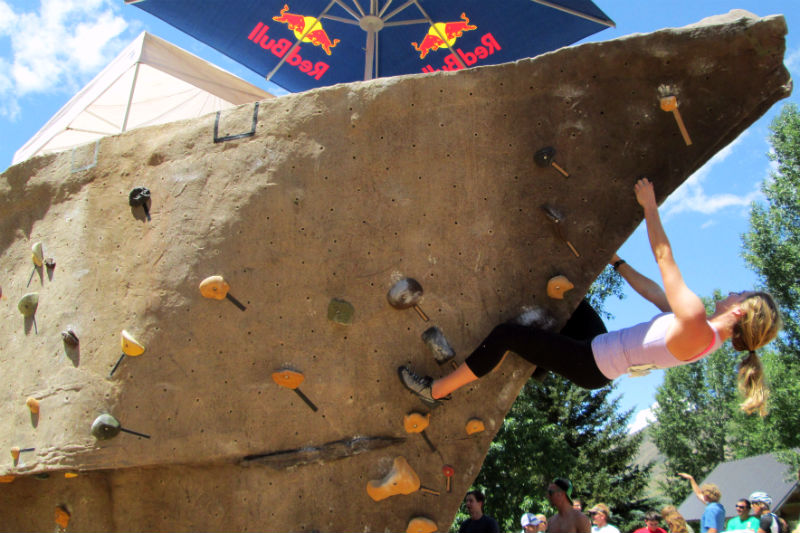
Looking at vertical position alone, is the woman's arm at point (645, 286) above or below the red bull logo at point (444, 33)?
below

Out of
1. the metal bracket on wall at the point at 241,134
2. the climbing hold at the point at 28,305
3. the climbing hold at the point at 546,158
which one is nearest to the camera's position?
the climbing hold at the point at 546,158

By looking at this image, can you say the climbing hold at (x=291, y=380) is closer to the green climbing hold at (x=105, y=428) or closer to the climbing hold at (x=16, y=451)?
the green climbing hold at (x=105, y=428)

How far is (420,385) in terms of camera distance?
3.35 m

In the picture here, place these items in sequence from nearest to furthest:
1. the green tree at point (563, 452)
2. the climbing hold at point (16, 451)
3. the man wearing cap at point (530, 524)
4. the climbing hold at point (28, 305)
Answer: the climbing hold at point (16, 451)
the climbing hold at point (28, 305)
the man wearing cap at point (530, 524)
the green tree at point (563, 452)

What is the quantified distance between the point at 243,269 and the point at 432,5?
6.12m

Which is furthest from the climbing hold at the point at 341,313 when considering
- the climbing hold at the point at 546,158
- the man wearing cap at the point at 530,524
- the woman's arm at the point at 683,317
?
the man wearing cap at the point at 530,524

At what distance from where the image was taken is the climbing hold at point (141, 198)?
3.76 metres

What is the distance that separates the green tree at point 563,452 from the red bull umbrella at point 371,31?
18.7ft

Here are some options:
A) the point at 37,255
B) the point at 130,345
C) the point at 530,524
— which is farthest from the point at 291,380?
the point at 530,524

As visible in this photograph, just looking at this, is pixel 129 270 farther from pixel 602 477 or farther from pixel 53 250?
pixel 602 477

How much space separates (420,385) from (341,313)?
22.3 inches

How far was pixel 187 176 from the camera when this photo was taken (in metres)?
3.73

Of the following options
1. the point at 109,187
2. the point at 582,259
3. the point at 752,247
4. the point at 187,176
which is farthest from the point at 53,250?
the point at 752,247

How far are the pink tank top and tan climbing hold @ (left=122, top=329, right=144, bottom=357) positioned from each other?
2.34 m
